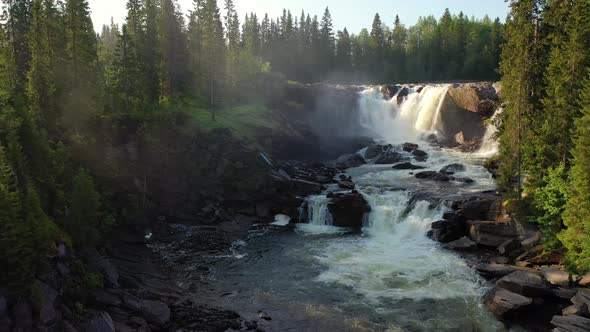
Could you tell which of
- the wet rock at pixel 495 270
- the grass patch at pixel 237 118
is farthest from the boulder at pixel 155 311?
the grass patch at pixel 237 118

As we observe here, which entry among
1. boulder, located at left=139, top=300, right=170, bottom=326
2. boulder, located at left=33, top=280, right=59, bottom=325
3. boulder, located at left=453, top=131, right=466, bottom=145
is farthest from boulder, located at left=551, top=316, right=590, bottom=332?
boulder, located at left=453, top=131, right=466, bottom=145

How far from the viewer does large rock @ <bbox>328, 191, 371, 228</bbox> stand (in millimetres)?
39125

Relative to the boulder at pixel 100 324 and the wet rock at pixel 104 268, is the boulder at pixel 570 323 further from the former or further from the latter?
the wet rock at pixel 104 268

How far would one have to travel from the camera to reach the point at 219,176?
4303 centimetres

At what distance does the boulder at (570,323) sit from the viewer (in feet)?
62.3

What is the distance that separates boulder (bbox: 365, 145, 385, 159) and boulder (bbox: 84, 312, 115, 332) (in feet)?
154

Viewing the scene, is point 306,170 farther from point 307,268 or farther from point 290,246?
point 307,268

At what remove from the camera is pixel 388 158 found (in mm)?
57750

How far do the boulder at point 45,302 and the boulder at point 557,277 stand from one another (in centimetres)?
2480

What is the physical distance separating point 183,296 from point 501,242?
74.8 feet

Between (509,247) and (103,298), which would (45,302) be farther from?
(509,247)

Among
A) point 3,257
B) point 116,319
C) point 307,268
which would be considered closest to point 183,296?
point 116,319

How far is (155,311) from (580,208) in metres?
24.0

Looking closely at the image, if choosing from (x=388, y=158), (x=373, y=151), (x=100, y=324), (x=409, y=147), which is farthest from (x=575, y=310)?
(x=409, y=147)
